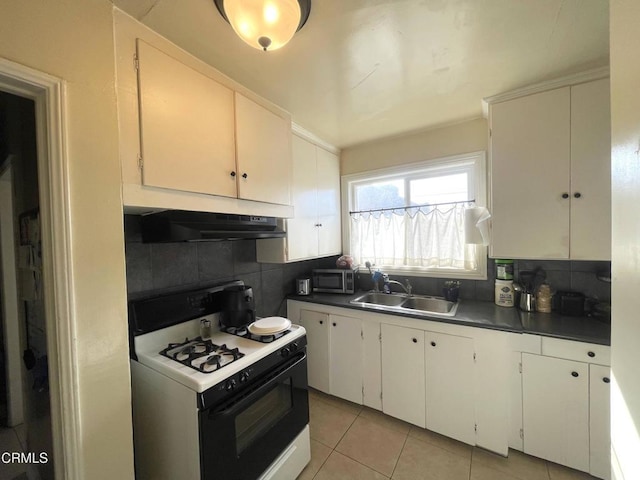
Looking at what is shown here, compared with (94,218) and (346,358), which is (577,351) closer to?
(346,358)

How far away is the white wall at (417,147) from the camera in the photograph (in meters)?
2.04

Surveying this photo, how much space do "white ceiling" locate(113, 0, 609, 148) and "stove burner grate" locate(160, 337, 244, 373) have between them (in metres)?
1.53

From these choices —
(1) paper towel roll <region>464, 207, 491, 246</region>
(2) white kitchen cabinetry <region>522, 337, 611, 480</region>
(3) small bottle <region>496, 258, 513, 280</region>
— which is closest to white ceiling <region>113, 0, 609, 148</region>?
(1) paper towel roll <region>464, 207, 491, 246</region>

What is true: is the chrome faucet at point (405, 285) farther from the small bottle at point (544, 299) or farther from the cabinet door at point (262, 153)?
the cabinet door at point (262, 153)

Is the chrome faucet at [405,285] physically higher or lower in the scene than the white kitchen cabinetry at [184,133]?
lower

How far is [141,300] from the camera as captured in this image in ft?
4.29

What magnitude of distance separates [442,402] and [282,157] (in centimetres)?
207

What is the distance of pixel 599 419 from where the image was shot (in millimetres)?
1324

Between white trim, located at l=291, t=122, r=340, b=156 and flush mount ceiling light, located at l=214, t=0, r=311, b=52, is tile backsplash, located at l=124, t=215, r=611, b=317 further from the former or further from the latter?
flush mount ceiling light, located at l=214, t=0, r=311, b=52

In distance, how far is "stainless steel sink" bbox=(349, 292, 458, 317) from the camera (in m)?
1.97

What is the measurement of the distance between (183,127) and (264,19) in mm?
623

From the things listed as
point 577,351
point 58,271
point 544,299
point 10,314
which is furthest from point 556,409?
point 10,314

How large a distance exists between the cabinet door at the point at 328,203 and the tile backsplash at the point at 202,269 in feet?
1.31

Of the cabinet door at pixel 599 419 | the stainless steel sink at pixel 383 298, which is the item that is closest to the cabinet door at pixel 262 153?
the stainless steel sink at pixel 383 298
